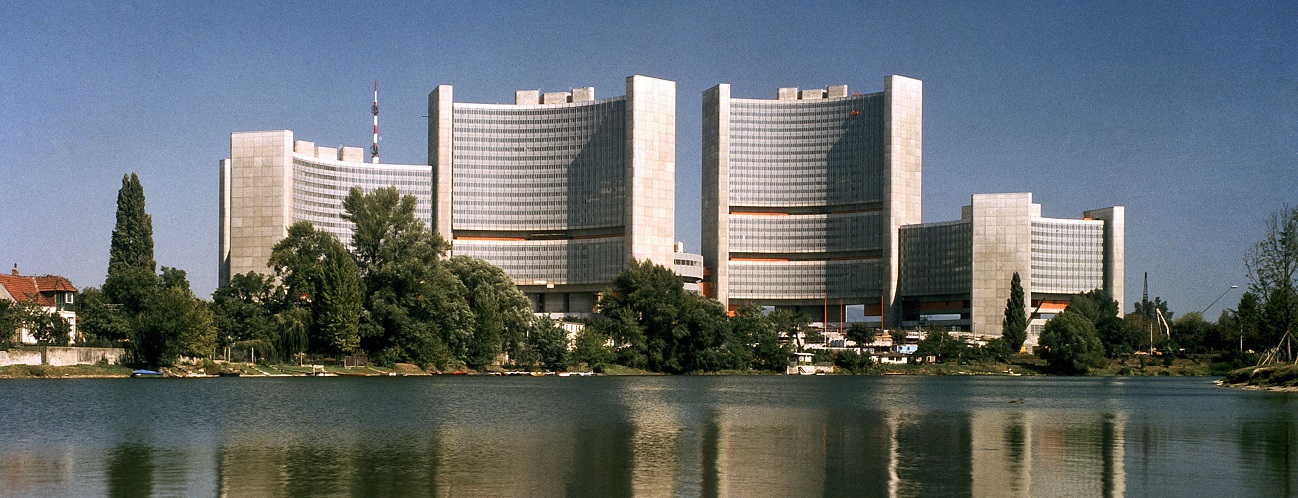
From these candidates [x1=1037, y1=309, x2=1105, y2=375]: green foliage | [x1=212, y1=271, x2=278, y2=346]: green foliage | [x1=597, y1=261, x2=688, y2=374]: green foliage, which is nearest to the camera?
[x1=212, y1=271, x2=278, y2=346]: green foliage

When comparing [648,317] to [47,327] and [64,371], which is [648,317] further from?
[64,371]

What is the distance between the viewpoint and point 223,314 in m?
122

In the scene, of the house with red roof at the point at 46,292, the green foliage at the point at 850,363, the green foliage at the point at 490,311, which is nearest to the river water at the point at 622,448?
the green foliage at the point at 490,311

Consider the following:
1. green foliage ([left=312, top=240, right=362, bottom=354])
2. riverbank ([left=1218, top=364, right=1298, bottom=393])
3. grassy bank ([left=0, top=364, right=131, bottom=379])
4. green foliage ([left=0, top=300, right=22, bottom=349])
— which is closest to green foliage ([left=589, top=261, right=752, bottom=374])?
green foliage ([left=312, top=240, right=362, bottom=354])

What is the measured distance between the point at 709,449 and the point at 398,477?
1203 centimetres

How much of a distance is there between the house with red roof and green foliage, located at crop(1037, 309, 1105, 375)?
450 feet

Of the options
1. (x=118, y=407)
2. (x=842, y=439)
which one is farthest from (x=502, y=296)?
(x=842, y=439)

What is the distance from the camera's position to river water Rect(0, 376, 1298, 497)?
102 feet

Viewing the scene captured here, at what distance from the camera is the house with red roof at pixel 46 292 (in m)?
134

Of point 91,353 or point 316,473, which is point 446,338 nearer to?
point 91,353

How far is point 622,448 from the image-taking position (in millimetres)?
41469

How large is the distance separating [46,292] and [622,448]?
12215 centimetres

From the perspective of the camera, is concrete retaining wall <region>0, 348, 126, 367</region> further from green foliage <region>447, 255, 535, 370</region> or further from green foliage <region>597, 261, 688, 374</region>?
green foliage <region>597, 261, 688, 374</region>

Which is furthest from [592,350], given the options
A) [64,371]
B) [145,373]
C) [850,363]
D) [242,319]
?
[64,371]
